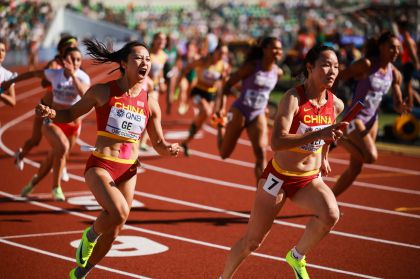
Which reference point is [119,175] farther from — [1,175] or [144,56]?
[1,175]

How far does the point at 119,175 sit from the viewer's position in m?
6.08

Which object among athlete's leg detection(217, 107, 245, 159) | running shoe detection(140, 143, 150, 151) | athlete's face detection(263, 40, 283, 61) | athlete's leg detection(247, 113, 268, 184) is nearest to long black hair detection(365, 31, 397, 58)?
athlete's face detection(263, 40, 283, 61)

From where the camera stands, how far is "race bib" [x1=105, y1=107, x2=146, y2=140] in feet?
20.0

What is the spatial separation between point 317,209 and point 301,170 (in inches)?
13.5

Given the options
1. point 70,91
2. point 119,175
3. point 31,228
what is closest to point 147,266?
point 119,175

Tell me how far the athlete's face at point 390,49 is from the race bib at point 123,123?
4.22 m

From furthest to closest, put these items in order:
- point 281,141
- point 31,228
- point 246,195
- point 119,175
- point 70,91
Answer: point 246,195 < point 70,91 < point 31,228 < point 119,175 < point 281,141

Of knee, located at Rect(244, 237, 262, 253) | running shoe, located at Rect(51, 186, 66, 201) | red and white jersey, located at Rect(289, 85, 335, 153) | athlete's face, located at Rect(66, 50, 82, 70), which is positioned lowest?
running shoe, located at Rect(51, 186, 66, 201)

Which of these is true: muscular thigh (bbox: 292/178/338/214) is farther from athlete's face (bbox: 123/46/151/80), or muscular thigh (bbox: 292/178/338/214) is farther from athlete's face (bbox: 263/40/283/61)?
athlete's face (bbox: 263/40/283/61)

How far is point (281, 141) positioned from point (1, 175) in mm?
7452

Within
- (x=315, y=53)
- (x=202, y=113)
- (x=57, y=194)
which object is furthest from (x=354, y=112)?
(x=202, y=113)

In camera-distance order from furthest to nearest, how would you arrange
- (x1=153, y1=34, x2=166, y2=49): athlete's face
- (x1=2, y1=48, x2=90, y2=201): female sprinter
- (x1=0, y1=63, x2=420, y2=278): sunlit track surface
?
(x1=153, y1=34, x2=166, y2=49): athlete's face
(x1=2, y1=48, x2=90, y2=201): female sprinter
(x1=0, y1=63, x2=420, y2=278): sunlit track surface

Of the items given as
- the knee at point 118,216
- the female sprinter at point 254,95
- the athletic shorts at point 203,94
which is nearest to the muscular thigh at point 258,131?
the female sprinter at point 254,95

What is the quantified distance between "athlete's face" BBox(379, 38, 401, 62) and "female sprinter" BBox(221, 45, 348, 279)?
3.50 m
